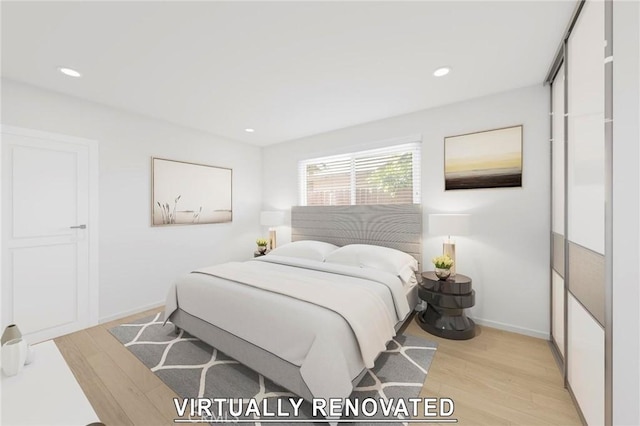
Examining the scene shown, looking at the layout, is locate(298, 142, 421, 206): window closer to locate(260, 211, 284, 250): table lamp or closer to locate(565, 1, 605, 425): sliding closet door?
locate(260, 211, 284, 250): table lamp

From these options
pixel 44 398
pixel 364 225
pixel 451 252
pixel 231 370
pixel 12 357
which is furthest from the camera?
pixel 364 225

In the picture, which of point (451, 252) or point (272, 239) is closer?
point (451, 252)

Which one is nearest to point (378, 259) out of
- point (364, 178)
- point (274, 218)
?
point (364, 178)

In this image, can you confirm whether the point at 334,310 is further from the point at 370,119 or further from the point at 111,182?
the point at 111,182

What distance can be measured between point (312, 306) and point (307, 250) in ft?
5.27

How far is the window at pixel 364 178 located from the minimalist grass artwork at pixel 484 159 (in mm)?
414

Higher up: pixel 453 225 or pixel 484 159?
pixel 484 159

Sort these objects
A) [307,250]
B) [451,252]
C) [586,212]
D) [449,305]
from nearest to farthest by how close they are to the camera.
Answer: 1. [586,212]
2. [449,305]
3. [451,252]
4. [307,250]

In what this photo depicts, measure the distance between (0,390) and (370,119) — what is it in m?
3.85

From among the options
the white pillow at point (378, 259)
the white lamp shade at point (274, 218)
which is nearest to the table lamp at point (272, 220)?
the white lamp shade at point (274, 218)

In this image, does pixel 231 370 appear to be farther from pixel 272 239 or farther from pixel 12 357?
pixel 272 239

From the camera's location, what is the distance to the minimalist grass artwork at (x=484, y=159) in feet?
8.57

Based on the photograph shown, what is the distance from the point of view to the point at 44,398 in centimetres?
121

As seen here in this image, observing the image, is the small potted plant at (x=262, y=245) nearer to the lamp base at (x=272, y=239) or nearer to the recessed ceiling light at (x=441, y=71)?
the lamp base at (x=272, y=239)
